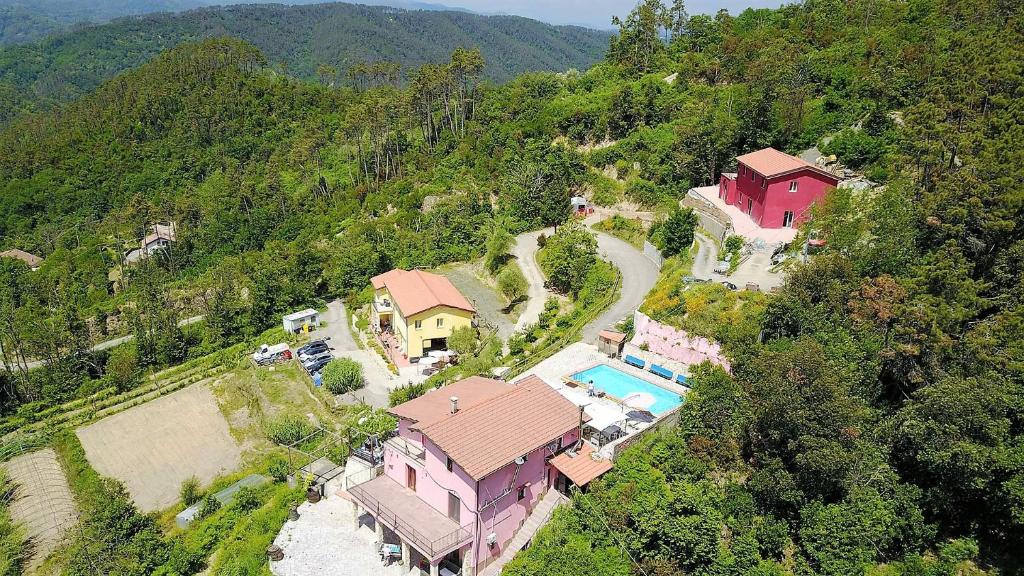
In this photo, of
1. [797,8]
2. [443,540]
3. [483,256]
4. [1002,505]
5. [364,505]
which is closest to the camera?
[1002,505]

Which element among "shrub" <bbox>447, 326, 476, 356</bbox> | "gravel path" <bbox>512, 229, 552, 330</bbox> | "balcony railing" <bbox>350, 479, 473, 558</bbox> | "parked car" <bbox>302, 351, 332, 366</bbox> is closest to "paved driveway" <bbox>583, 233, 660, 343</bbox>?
"gravel path" <bbox>512, 229, 552, 330</bbox>

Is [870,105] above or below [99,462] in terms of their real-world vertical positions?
above

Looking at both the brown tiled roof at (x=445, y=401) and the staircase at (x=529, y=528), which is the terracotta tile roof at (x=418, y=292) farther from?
the staircase at (x=529, y=528)

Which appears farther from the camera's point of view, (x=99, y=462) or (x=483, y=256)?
(x=483, y=256)

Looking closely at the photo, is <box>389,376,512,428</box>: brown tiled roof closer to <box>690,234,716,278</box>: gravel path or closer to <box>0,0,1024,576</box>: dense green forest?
<box>0,0,1024,576</box>: dense green forest

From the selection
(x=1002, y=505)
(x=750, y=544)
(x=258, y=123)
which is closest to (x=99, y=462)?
(x=750, y=544)

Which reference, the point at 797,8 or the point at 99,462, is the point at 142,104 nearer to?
the point at 99,462

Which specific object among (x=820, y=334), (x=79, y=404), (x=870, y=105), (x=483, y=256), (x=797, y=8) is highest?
(x=797, y=8)
